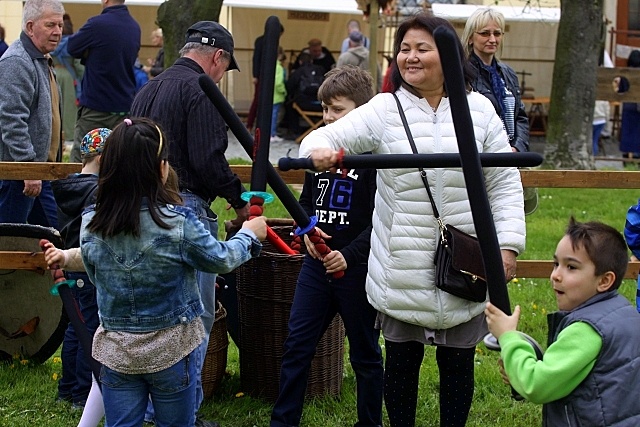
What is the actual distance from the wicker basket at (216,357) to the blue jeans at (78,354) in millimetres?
592

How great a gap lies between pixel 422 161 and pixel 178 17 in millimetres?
7873

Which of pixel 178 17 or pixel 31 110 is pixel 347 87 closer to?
pixel 31 110

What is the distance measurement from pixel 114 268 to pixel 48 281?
226cm

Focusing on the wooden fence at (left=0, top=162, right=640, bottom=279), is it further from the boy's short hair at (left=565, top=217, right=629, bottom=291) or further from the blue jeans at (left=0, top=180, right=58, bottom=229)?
the boy's short hair at (left=565, top=217, right=629, bottom=291)

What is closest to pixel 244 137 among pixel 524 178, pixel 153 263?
pixel 153 263

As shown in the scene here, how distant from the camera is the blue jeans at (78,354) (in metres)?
4.89

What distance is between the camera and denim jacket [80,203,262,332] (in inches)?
137

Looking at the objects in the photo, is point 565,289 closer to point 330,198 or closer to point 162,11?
point 330,198

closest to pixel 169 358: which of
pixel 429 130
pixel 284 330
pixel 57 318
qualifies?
pixel 429 130

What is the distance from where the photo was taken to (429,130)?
152 inches

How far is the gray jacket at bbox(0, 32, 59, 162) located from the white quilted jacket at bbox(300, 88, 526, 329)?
2.83 meters

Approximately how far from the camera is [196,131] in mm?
4574

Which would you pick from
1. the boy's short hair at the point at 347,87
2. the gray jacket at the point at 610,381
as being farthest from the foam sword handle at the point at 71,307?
the gray jacket at the point at 610,381

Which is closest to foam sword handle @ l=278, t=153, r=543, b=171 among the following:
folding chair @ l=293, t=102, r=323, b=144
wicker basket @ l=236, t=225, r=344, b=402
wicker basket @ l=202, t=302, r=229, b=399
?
wicker basket @ l=236, t=225, r=344, b=402
